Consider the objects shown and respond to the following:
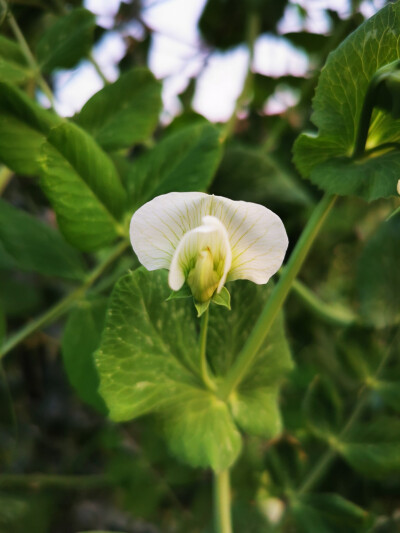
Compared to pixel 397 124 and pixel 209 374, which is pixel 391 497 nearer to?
pixel 209 374

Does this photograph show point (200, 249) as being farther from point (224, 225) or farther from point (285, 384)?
point (285, 384)

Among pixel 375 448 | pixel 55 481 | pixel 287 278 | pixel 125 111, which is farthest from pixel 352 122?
pixel 55 481

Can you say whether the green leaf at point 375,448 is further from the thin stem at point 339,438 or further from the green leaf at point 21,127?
the green leaf at point 21,127

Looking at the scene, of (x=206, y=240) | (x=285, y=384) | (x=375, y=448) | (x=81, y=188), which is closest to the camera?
(x=206, y=240)

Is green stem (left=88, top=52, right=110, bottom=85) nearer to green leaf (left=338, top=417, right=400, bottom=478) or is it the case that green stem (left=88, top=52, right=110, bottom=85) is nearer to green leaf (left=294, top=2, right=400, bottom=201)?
green leaf (left=294, top=2, right=400, bottom=201)

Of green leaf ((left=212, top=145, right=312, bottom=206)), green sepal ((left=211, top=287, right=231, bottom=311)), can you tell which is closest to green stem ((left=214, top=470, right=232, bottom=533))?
green sepal ((left=211, top=287, right=231, bottom=311))

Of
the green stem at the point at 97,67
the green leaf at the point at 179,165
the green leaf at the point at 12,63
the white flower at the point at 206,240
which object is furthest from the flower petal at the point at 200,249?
the green stem at the point at 97,67
